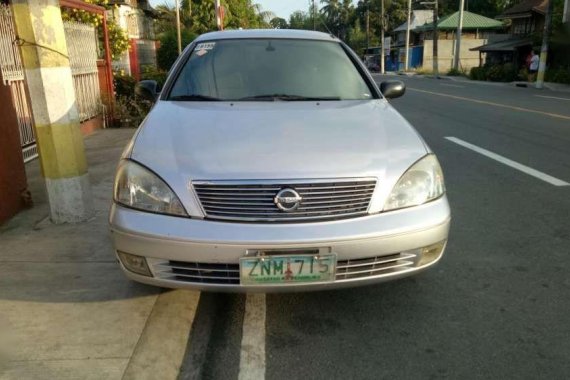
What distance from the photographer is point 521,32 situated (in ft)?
134

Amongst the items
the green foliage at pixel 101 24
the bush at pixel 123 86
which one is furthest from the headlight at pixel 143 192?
the bush at pixel 123 86

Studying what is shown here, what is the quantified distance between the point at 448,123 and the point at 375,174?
8920mm

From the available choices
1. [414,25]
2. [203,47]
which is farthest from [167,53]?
[414,25]

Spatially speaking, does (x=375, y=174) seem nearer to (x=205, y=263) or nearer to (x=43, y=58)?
(x=205, y=263)

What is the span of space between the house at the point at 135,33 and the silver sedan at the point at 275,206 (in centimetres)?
1065

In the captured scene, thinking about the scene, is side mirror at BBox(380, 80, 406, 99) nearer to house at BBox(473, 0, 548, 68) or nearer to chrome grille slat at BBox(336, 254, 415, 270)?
chrome grille slat at BBox(336, 254, 415, 270)

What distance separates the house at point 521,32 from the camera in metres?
35.9

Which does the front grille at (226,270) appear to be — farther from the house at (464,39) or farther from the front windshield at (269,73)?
the house at (464,39)

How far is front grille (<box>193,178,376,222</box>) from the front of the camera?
2688 millimetres

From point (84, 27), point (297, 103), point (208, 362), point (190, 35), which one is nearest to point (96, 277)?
point (208, 362)

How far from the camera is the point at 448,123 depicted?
11141 millimetres

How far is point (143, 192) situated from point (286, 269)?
849 millimetres

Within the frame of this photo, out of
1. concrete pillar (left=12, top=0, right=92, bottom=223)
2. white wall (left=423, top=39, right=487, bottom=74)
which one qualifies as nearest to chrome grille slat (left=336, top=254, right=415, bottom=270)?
concrete pillar (left=12, top=0, right=92, bottom=223)

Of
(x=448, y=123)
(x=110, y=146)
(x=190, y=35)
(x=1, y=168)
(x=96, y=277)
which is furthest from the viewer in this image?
(x=190, y=35)
